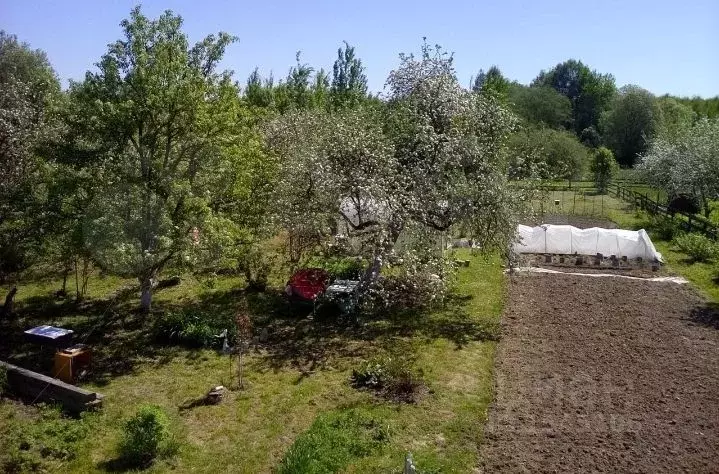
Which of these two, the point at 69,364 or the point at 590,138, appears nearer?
the point at 69,364

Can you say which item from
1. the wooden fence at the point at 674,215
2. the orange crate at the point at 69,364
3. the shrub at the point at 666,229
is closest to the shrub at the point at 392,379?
the orange crate at the point at 69,364

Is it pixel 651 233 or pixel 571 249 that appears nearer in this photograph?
pixel 571 249

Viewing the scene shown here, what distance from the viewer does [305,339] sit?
15.6 meters

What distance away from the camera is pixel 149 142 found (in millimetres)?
14742

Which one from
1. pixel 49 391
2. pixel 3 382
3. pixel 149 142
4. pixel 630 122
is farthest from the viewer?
pixel 630 122

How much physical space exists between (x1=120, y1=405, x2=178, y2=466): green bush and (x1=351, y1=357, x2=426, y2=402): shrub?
4.37m

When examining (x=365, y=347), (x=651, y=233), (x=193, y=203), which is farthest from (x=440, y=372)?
(x=651, y=233)

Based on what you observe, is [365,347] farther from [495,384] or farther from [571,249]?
[571,249]

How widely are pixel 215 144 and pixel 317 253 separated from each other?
5.71 m

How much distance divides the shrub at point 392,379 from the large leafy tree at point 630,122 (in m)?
62.5

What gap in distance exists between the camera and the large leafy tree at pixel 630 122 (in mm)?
66625

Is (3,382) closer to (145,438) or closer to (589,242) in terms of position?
(145,438)

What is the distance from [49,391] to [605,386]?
11543 mm

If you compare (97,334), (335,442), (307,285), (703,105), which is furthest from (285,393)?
(703,105)
